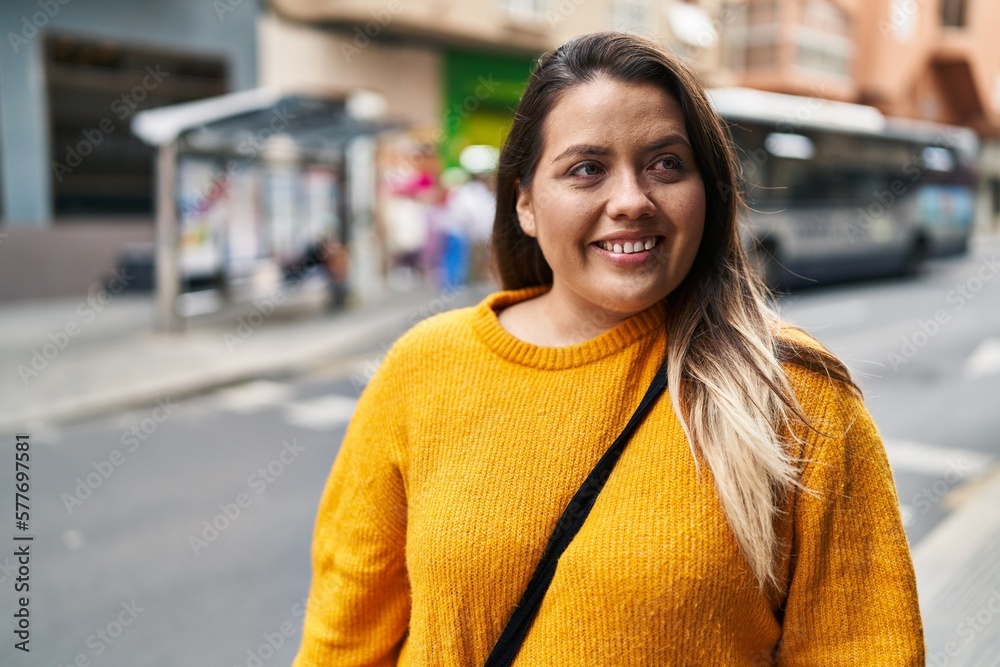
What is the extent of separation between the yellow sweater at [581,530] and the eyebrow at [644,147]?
28 centimetres

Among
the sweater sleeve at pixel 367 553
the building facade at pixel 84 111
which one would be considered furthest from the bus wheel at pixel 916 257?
the sweater sleeve at pixel 367 553

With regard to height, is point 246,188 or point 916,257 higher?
point 246,188

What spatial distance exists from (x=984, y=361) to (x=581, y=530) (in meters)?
9.40

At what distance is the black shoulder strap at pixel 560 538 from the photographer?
1396 mm

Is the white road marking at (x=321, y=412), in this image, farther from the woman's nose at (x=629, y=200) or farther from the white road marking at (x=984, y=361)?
the white road marking at (x=984, y=361)

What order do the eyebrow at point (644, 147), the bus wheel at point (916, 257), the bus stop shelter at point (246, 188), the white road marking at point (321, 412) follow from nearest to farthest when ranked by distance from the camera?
1. the eyebrow at point (644, 147)
2. the white road marking at point (321, 412)
3. the bus stop shelter at point (246, 188)
4. the bus wheel at point (916, 257)

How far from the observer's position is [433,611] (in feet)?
4.89

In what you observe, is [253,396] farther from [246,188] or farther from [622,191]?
[622,191]

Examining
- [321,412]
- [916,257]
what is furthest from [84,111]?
[916,257]

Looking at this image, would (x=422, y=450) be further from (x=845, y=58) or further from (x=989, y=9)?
(x=989, y=9)

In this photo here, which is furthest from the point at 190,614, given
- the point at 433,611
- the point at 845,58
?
the point at 845,58

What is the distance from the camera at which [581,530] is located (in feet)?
4.54

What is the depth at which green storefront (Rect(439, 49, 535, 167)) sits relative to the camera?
65.2 feet

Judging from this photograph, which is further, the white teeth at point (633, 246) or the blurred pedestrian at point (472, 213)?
the blurred pedestrian at point (472, 213)
